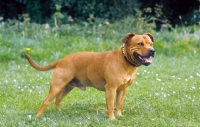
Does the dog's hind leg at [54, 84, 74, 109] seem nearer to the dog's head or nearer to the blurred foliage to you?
the dog's head

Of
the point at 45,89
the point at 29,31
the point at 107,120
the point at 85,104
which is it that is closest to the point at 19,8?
the point at 29,31

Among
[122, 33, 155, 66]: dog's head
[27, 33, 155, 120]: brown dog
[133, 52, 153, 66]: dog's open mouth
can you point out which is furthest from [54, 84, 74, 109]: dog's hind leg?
[133, 52, 153, 66]: dog's open mouth

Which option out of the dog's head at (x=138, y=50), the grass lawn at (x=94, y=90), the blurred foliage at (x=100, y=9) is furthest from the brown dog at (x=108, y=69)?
the blurred foliage at (x=100, y=9)

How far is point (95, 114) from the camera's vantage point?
7.26m

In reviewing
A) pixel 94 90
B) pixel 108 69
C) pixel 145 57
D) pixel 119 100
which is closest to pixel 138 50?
pixel 145 57

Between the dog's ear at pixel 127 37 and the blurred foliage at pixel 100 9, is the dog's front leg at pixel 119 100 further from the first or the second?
the blurred foliage at pixel 100 9

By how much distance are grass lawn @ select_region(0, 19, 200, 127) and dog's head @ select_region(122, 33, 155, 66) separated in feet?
2.62

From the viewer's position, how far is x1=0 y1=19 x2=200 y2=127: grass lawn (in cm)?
685

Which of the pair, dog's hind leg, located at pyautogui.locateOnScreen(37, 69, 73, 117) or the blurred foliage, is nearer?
dog's hind leg, located at pyautogui.locateOnScreen(37, 69, 73, 117)

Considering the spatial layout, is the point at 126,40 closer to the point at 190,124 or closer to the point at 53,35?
the point at 190,124

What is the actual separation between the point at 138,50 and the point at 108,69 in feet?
1.73

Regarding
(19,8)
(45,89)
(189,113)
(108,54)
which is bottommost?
(19,8)

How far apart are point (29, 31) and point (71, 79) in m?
7.61

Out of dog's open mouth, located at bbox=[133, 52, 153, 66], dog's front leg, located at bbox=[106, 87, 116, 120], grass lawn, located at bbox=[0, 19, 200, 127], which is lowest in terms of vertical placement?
grass lawn, located at bbox=[0, 19, 200, 127]
